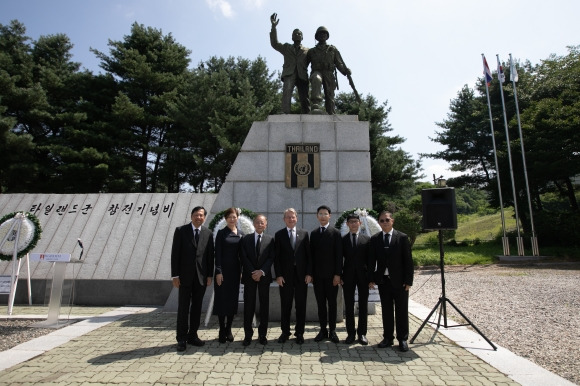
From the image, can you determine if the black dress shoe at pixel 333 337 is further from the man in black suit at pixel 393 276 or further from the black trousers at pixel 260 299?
the black trousers at pixel 260 299

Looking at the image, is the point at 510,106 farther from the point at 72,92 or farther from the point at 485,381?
the point at 72,92

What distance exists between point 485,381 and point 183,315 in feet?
10.5

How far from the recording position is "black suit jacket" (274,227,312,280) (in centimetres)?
437

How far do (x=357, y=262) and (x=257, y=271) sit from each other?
1227 millimetres

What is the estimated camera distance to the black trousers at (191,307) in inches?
166

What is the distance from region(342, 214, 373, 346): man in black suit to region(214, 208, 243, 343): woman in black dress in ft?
4.46

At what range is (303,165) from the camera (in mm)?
6684

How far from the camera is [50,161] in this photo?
19734 millimetres

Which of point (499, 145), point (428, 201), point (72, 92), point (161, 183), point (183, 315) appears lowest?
point (183, 315)

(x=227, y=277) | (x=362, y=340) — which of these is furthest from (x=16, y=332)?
(x=362, y=340)

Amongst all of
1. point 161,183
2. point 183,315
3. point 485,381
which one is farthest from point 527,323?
point 161,183

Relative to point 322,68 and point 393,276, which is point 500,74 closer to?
point 322,68

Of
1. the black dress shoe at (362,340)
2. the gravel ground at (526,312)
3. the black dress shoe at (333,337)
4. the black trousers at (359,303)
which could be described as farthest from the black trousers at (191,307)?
the gravel ground at (526,312)

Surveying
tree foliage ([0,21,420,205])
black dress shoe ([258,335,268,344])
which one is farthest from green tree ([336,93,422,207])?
black dress shoe ([258,335,268,344])
